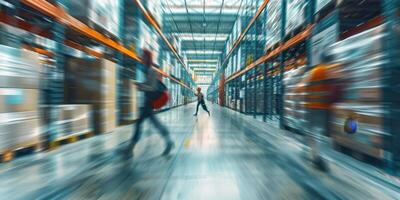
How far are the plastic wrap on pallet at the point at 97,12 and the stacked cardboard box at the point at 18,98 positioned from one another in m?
1.69

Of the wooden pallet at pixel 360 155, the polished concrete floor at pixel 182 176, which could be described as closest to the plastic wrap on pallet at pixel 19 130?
the polished concrete floor at pixel 182 176

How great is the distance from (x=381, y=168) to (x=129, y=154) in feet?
11.5

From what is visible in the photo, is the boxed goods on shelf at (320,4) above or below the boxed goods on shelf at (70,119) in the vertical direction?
above

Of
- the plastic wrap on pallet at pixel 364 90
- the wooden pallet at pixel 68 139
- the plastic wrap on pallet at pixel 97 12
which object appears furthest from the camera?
the plastic wrap on pallet at pixel 97 12

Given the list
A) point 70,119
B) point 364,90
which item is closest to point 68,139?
point 70,119

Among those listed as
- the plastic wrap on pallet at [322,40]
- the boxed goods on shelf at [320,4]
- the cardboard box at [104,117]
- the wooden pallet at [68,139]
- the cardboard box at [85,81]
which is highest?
the boxed goods on shelf at [320,4]

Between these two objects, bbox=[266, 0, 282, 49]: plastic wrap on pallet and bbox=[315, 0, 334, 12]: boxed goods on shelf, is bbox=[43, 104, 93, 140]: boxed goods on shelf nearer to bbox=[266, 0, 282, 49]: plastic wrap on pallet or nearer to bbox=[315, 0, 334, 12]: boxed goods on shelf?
bbox=[315, 0, 334, 12]: boxed goods on shelf

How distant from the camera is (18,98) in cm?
348

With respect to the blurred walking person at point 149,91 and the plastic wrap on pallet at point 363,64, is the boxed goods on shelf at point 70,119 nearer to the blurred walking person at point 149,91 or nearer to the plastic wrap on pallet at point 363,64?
the blurred walking person at point 149,91

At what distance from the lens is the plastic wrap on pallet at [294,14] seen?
5.88 m

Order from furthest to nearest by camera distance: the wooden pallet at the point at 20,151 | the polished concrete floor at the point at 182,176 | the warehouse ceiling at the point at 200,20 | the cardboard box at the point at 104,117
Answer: the warehouse ceiling at the point at 200,20 → the cardboard box at the point at 104,117 → the wooden pallet at the point at 20,151 → the polished concrete floor at the point at 182,176

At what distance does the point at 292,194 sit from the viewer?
238cm

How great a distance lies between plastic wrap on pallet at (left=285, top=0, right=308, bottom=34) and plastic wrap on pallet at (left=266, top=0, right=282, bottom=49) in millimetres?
675

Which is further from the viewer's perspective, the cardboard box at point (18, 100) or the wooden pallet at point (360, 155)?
the wooden pallet at point (360, 155)
